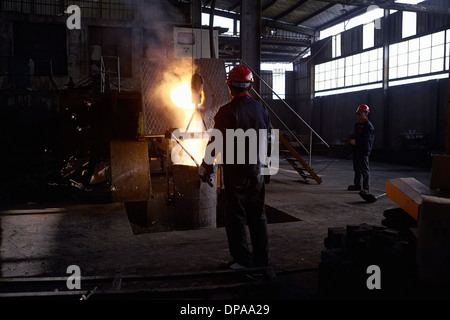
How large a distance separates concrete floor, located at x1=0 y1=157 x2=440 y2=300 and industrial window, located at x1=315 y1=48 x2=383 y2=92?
14633mm

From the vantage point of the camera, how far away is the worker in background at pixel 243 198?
3.56 m

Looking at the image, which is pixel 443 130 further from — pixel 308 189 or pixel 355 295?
pixel 355 295

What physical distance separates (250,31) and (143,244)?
702 cm

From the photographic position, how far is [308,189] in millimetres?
9180

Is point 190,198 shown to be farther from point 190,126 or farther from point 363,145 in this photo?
point 363,145

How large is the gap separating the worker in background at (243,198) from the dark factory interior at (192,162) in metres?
0.22

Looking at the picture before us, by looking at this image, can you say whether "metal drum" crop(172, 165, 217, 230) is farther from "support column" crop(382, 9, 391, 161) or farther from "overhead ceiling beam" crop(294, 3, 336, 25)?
"overhead ceiling beam" crop(294, 3, 336, 25)

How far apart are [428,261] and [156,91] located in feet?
19.3

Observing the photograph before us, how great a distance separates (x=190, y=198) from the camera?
5.97 metres

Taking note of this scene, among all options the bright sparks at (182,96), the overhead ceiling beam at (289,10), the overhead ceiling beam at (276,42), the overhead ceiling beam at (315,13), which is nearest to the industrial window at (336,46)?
the overhead ceiling beam at (315,13)

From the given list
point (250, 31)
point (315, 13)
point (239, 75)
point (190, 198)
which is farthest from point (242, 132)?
point (315, 13)

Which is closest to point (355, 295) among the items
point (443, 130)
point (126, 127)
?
point (126, 127)

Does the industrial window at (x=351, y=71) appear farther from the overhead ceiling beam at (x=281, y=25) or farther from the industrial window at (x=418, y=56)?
the overhead ceiling beam at (x=281, y=25)

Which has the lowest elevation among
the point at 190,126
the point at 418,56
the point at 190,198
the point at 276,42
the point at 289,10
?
the point at 190,198
